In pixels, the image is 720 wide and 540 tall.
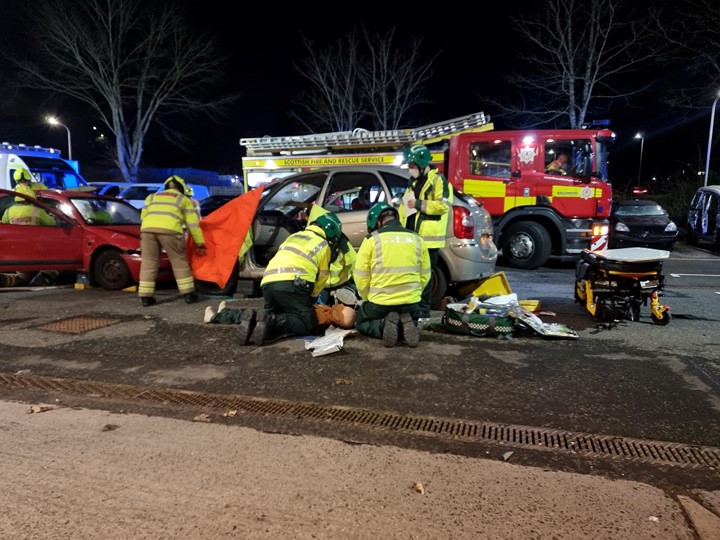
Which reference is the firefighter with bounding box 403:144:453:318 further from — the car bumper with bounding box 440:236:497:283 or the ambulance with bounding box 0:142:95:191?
the ambulance with bounding box 0:142:95:191

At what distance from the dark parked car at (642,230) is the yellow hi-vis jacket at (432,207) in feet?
27.8

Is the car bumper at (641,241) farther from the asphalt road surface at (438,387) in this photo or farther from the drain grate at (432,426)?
the drain grate at (432,426)

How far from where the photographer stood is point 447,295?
6.25 m

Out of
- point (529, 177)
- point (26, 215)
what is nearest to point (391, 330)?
point (529, 177)

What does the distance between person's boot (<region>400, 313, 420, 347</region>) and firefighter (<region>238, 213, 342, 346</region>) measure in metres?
0.90

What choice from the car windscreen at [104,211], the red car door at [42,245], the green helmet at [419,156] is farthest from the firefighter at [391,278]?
the car windscreen at [104,211]

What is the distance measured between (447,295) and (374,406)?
3249mm

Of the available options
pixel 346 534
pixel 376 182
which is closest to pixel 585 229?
pixel 376 182

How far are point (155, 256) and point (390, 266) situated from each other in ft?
10.9

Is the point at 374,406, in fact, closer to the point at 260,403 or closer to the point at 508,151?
the point at 260,403

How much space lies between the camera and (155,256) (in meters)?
6.09

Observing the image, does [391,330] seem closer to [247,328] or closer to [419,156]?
[247,328]

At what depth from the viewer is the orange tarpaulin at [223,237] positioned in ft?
19.5

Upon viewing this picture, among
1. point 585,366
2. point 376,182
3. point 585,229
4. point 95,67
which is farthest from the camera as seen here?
point 95,67
